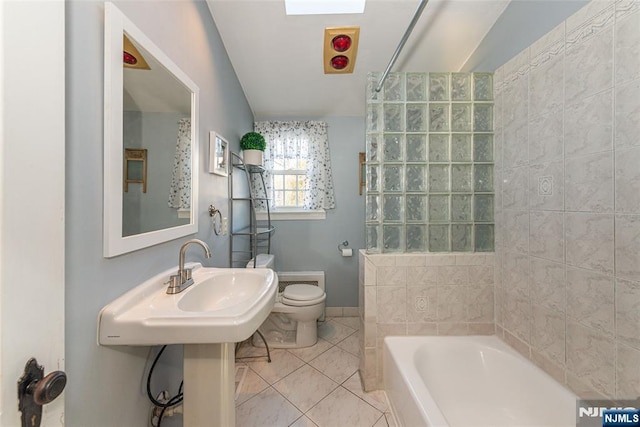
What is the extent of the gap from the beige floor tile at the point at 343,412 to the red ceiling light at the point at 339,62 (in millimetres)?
2382

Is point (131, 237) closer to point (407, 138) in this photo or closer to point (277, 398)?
point (277, 398)

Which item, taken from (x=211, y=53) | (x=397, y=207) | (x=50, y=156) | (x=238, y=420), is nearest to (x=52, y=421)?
(x=50, y=156)

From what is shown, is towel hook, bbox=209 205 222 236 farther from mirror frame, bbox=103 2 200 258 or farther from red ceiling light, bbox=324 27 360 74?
red ceiling light, bbox=324 27 360 74

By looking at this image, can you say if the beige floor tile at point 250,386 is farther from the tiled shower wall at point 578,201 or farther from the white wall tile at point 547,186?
the white wall tile at point 547,186

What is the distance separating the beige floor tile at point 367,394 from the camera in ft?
4.63

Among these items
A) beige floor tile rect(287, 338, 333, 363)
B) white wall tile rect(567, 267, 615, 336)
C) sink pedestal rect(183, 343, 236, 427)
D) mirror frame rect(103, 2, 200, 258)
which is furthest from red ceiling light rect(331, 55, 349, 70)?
beige floor tile rect(287, 338, 333, 363)

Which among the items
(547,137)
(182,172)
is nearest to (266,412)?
(182,172)

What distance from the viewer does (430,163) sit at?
1.54m

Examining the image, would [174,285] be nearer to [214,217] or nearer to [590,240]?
[214,217]

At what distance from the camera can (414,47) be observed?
5.67ft

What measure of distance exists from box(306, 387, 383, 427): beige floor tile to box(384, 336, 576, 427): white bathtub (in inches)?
6.0

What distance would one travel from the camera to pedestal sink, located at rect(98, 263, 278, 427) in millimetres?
724

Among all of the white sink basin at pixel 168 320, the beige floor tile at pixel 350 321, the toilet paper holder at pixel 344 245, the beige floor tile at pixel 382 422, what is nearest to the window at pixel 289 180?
the toilet paper holder at pixel 344 245

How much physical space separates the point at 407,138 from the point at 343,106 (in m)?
1.11
